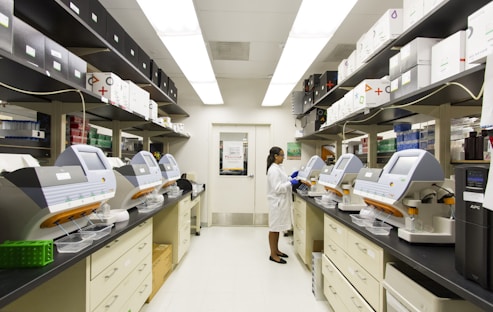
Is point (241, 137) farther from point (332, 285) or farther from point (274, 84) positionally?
point (332, 285)

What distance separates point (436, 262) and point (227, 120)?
4.37 metres

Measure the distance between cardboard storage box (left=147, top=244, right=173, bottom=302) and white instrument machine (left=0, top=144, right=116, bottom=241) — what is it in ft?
4.06

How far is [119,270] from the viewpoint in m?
1.60

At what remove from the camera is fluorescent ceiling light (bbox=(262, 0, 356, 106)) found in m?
1.72

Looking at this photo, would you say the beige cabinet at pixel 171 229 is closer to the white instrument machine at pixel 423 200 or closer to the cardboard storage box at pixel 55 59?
Answer: the cardboard storage box at pixel 55 59

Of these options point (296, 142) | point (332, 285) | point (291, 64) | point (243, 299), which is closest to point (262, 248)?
point (243, 299)

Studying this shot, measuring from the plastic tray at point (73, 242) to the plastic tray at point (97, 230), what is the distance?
19 millimetres

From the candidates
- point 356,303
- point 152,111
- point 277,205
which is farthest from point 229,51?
point 356,303

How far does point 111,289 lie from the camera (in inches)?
58.8

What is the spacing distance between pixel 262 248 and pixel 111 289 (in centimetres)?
258

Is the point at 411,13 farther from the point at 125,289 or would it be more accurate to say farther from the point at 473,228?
the point at 125,289

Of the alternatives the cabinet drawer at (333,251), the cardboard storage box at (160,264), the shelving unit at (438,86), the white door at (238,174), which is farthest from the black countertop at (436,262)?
the white door at (238,174)

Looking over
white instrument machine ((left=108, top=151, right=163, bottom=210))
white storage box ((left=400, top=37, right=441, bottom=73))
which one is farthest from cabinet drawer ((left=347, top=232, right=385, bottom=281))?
white instrument machine ((left=108, top=151, right=163, bottom=210))

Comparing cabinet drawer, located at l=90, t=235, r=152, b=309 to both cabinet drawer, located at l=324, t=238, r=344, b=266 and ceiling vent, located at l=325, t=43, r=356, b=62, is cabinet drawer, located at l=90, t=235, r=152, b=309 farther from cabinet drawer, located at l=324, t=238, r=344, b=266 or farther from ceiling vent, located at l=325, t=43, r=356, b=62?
ceiling vent, located at l=325, t=43, r=356, b=62
